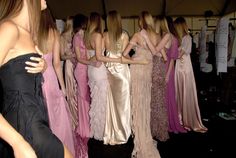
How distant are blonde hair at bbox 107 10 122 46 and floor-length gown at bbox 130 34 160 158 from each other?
30 cm

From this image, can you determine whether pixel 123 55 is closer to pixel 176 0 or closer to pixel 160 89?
pixel 160 89

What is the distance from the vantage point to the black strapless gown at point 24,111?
5.05 ft

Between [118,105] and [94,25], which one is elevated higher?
[94,25]

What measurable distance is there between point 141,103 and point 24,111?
262 centimetres

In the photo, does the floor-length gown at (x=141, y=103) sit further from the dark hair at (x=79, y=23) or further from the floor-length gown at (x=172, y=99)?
the dark hair at (x=79, y=23)

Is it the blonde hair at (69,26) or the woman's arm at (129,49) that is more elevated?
the blonde hair at (69,26)

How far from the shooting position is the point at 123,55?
4.32 meters

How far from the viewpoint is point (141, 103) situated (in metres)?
4.11

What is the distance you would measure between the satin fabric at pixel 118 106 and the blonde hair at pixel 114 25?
0.21 m

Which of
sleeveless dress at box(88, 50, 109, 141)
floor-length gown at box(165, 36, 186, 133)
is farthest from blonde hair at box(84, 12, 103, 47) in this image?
floor-length gown at box(165, 36, 186, 133)

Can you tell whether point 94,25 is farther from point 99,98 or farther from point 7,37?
point 7,37

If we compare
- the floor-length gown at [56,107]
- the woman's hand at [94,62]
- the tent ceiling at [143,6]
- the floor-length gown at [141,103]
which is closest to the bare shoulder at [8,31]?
the floor-length gown at [56,107]

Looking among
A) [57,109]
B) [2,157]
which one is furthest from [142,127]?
[2,157]

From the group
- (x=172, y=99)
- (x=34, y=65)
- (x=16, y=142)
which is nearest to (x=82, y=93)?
(x=172, y=99)
